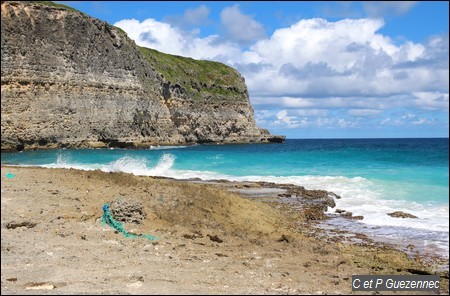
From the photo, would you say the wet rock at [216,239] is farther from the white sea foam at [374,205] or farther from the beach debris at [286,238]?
the white sea foam at [374,205]

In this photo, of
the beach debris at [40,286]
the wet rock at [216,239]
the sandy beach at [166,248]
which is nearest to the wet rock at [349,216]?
the sandy beach at [166,248]

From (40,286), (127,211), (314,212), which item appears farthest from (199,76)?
(40,286)

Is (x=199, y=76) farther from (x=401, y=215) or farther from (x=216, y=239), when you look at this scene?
(x=216, y=239)

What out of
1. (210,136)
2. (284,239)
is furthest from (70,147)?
(284,239)

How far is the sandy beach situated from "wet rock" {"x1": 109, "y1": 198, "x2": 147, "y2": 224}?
0.10 m

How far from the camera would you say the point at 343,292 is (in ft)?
23.8

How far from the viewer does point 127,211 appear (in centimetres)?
1141

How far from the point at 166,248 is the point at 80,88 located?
5067 cm

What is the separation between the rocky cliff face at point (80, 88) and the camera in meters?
49.2

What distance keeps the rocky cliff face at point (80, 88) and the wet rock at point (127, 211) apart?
4044cm

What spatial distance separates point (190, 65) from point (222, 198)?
8734 centimetres

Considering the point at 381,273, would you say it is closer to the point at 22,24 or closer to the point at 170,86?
the point at 22,24

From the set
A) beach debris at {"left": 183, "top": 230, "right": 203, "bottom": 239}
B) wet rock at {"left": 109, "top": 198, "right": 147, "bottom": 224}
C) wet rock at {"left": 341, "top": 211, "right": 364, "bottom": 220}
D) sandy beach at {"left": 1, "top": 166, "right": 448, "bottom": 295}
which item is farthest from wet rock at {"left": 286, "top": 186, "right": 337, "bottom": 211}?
wet rock at {"left": 109, "top": 198, "right": 147, "bottom": 224}

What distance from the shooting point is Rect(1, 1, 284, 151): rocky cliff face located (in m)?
49.2
